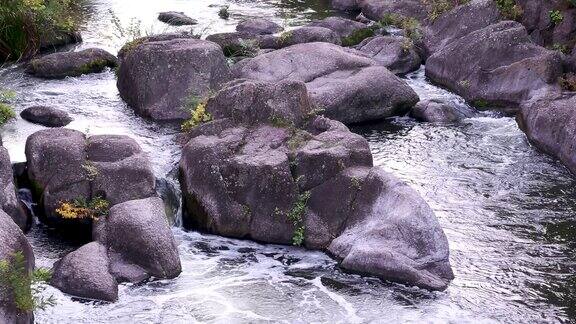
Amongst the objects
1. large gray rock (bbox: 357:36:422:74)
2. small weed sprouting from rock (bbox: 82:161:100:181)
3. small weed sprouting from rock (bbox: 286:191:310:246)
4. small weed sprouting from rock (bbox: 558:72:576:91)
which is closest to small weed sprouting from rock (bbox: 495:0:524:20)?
large gray rock (bbox: 357:36:422:74)

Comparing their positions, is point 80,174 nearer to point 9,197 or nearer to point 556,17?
point 9,197

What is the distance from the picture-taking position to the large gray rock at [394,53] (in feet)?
90.6

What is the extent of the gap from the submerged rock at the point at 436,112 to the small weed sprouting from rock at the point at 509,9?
5.80m

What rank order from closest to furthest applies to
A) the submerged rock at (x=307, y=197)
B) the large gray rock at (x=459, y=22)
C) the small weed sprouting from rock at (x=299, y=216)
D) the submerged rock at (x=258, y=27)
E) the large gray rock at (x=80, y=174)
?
the submerged rock at (x=307, y=197), the small weed sprouting from rock at (x=299, y=216), the large gray rock at (x=80, y=174), the large gray rock at (x=459, y=22), the submerged rock at (x=258, y=27)

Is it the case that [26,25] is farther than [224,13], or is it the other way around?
[224,13]

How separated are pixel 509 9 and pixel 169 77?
499 inches

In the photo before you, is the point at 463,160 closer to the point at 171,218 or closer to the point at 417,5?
the point at 171,218

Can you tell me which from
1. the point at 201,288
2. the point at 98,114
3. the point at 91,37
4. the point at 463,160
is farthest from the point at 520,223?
the point at 91,37

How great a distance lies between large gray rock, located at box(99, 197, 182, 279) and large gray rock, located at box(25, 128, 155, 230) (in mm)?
1339

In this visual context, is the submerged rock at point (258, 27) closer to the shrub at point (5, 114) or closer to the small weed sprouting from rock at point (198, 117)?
the small weed sprouting from rock at point (198, 117)

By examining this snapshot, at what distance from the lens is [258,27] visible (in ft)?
102

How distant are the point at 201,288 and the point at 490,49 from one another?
1492 centimetres

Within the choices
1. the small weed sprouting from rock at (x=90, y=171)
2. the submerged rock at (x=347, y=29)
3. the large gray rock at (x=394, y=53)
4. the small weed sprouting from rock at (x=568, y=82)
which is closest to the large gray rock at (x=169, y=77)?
the small weed sprouting from rock at (x=90, y=171)

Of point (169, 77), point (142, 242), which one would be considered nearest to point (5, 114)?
point (169, 77)
